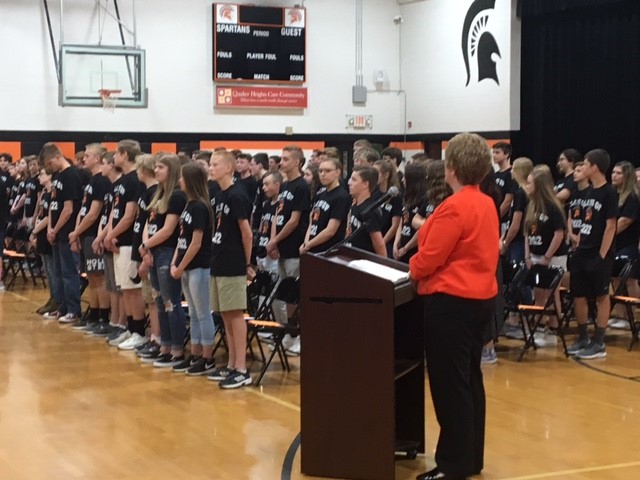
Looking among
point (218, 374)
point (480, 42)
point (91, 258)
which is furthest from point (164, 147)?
point (218, 374)

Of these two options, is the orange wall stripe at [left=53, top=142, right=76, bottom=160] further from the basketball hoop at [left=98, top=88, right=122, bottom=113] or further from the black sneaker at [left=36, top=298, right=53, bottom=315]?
the black sneaker at [left=36, top=298, right=53, bottom=315]

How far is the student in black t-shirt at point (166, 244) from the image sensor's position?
7434mm

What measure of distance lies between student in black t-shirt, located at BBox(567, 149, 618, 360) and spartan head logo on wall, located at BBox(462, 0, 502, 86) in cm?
697

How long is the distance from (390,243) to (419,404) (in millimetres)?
3510

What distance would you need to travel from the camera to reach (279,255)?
8.59 m

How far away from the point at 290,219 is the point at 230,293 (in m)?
1.72

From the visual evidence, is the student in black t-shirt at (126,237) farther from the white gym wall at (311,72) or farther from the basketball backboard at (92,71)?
the white gym wall at (311,72)

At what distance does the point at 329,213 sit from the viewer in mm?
7922

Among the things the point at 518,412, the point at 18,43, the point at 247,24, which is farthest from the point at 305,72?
the point at 518,412

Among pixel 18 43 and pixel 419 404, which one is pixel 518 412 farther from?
pixel 18 43

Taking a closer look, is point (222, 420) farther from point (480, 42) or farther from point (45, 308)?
point (480, 42)

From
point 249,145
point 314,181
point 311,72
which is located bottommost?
point 314,181

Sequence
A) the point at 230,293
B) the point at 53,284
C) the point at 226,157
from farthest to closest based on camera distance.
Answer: the point at 53,284 < the point at 226,157 < the point at 230,293

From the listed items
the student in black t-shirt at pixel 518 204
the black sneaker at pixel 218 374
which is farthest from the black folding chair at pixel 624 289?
the black sneaker at pixel 218 374
